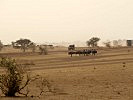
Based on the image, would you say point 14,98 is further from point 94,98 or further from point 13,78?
point 94,98

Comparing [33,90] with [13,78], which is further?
[33,90]

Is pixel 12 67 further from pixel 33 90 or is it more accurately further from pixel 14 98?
pixel 33 90

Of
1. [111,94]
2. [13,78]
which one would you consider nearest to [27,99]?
[13,78]

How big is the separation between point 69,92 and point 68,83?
17.0 ft

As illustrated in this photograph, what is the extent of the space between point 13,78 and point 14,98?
5.17 ft

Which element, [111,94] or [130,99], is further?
[111,94]

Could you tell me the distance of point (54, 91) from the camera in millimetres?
22391

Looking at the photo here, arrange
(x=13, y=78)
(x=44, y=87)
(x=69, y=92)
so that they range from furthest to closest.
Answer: (x=44, y=87) < (x=69, y=92) < (x=13, y=78)

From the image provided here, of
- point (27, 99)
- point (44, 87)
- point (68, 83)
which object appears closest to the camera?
point (27, 99)

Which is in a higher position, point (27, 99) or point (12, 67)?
point (12, 67)

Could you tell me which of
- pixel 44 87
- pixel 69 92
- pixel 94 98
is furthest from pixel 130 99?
pixel 44 87

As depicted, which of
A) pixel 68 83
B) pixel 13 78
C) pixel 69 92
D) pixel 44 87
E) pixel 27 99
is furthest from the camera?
pixel 68 83

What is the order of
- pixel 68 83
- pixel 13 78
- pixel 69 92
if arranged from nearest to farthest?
pixel 13 78
pixel 69 92
pixel 68 83

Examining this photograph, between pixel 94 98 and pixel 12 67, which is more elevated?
pixel 12 67
